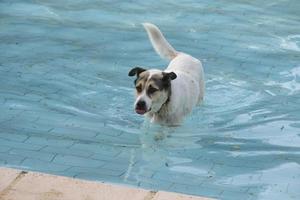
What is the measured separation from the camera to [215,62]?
9.32 m

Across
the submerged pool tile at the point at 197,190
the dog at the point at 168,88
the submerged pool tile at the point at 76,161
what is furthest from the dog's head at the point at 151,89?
the submerged pool tile at the point at 197,190

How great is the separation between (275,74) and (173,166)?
3.29 metres

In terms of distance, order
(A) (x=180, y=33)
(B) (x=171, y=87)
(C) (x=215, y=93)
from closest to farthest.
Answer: (B) (x=171, y=87)
(C) (x=215, y=93)
(A) (x=180, y=33)

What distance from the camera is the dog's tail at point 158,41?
766cm

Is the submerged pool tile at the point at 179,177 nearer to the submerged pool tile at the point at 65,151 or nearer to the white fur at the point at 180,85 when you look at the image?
the submerged pool tile at the point at 65,151

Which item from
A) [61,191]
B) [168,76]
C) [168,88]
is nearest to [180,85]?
[168,88]

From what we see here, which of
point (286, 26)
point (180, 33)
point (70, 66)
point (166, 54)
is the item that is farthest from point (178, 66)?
point (286, 26)

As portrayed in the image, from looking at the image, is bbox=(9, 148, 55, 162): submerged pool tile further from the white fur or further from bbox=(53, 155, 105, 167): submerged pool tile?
the white fur

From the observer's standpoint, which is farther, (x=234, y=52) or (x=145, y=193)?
(x=234, y=52)

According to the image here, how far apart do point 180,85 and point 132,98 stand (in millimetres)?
891

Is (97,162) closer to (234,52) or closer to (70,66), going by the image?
(70,66)

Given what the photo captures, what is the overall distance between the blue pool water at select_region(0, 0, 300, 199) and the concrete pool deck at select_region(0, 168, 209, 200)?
119 centimetres

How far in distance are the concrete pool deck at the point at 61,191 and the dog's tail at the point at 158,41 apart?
345cm

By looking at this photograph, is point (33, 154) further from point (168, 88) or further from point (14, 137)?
point (168, 88)
